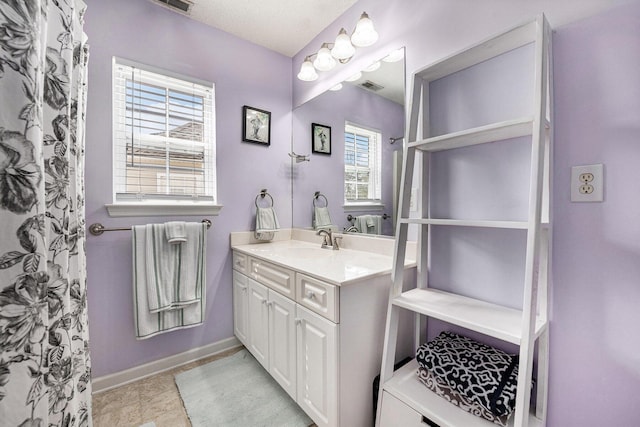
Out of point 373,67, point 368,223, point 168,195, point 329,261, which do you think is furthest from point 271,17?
point 329,261

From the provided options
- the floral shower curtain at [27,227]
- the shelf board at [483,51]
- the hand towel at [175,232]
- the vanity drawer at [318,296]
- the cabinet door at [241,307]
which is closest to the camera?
the floral shower curtain at [27,227]

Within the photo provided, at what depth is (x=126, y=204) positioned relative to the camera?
1.63 m

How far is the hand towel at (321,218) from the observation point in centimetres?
207

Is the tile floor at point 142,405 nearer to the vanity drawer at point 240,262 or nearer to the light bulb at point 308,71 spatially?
the vanity drawer at point 240,262

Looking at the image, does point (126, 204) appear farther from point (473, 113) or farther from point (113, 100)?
point (473, 113)

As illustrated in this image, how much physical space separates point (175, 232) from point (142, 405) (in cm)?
100

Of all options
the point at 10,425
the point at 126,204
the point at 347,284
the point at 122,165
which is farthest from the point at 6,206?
the point at 122,165

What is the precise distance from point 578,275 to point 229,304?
2.06 meters

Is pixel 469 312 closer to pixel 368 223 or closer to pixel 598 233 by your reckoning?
pixel 598 233

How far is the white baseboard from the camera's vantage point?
63.6 inches

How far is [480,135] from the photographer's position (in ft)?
3.38

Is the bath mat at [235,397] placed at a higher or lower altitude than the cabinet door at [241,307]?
lower

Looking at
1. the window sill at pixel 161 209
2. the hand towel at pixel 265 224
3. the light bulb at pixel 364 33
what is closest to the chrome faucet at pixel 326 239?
the hand towel at pixel 265 224

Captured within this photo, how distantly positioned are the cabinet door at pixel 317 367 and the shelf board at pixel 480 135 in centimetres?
90
